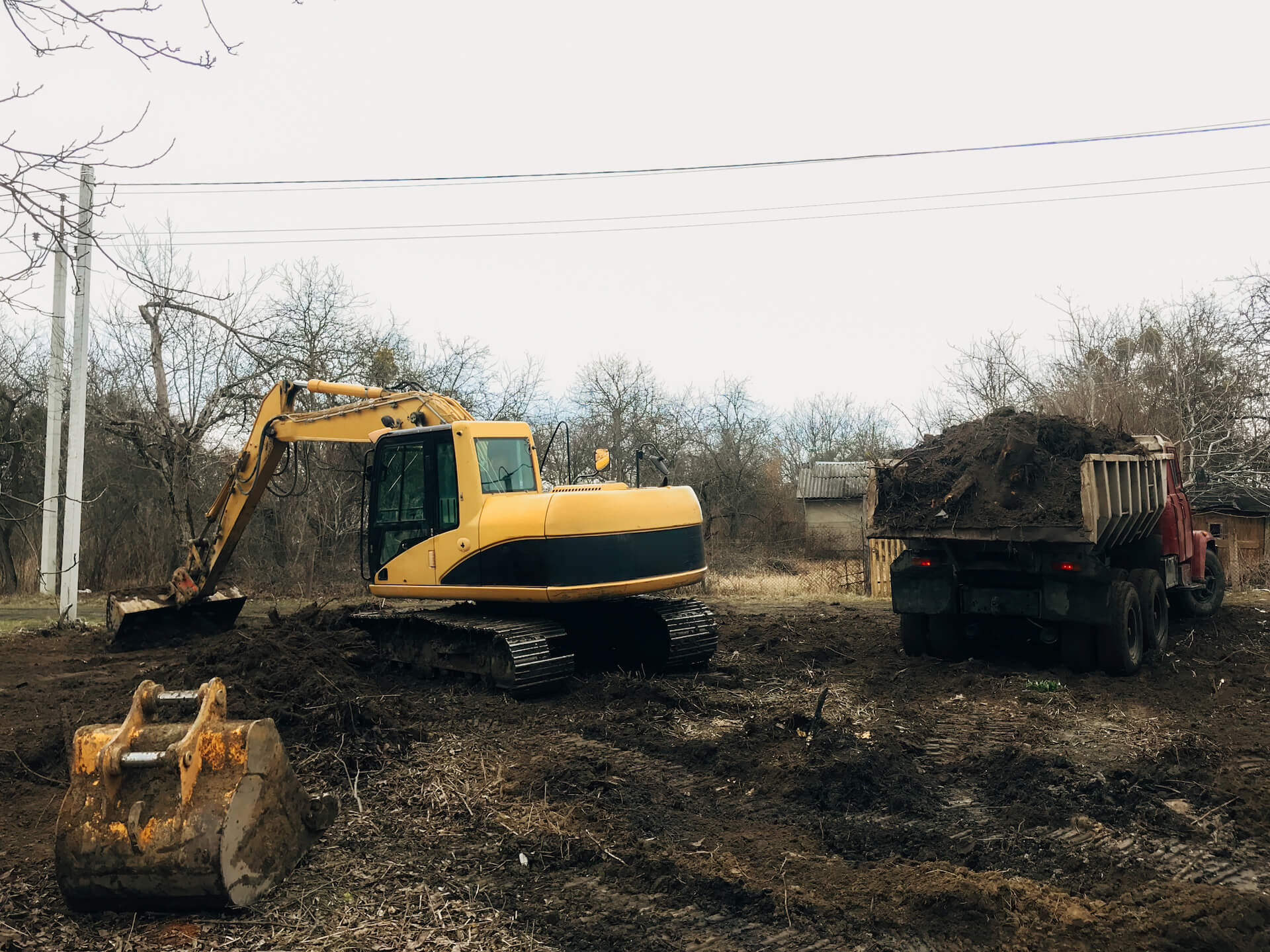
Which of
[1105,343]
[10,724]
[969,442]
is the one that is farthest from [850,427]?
[10,724]

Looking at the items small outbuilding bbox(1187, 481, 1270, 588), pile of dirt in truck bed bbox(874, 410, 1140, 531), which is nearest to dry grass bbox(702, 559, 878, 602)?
small outbuilding bbox(1187, 481, 1270, 588)

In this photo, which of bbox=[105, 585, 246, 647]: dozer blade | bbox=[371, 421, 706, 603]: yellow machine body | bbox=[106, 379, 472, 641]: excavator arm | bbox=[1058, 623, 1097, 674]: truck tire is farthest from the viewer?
bbox=[105, 585, 246, 647]: dozer blade

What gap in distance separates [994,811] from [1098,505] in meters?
3.70

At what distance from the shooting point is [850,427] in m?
43.4

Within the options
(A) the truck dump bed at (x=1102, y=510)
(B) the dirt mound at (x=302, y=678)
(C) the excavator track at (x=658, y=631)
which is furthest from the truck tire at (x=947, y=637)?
(B) the dirt mound at (x=302, y=678)

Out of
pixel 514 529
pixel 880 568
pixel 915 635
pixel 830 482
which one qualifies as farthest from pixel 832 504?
pixel 514 529

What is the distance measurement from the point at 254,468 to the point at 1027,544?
7.69 metres

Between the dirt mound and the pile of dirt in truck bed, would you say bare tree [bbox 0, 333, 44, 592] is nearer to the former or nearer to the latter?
the dirt mound

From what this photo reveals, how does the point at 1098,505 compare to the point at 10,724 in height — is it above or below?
above

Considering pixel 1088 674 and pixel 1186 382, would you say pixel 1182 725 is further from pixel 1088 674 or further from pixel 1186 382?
pixel 1186 382

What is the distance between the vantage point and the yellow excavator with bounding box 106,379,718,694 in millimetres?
8008

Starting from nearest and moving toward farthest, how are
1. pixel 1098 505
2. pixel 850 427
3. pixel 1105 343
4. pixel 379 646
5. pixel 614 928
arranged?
pixel 614 928 < pixel 1098 505 < pixel 379 646 < pixel 1105 343 < pixel 850 427

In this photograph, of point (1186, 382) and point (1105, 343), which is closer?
point (1186, 382)

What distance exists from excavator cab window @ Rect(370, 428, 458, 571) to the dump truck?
3.91 meters
